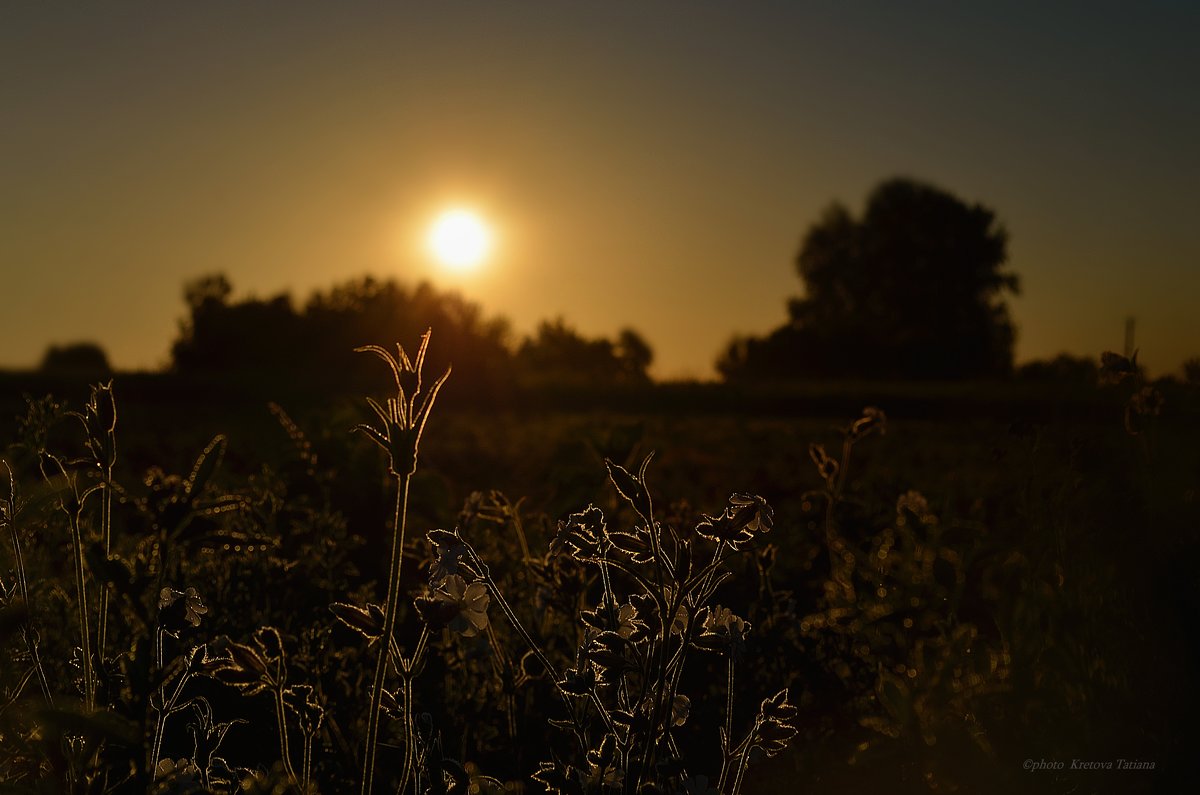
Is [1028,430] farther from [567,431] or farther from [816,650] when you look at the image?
[567,431]

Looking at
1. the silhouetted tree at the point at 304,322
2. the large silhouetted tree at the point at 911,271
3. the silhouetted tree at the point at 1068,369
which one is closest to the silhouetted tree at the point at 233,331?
the silhouetted tree at the point at 304,322

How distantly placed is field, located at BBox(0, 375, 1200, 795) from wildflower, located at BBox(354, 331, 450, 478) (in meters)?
0.18

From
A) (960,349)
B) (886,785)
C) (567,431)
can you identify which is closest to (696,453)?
(567,431)

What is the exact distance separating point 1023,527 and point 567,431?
4.44 metres

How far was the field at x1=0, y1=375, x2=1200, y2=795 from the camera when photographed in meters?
1.49

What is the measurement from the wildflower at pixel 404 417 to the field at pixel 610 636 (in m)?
0.18

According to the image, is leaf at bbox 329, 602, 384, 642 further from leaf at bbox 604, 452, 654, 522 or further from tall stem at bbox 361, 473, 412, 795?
leaf at bbox 604, 452, 654, 522

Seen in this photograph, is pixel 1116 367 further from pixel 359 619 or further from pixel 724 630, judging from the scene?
pixel 359 619

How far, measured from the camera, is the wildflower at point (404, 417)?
3.87 ft

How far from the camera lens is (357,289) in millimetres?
38469

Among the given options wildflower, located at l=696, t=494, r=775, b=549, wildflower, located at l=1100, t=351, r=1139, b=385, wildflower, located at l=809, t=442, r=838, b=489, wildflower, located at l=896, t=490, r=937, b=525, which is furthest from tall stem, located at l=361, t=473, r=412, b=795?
wildflower, located at l=809, t=442, r=838, b=489

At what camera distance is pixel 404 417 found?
3.98ft

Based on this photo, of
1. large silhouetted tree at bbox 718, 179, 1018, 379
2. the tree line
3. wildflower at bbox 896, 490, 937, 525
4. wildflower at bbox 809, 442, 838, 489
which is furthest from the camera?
large silhouetted tree at bbox 718, 179, 1018, 379

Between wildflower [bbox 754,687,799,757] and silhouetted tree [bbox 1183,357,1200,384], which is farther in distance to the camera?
silhouetted tree [bbox 1183,357,1200,384]
